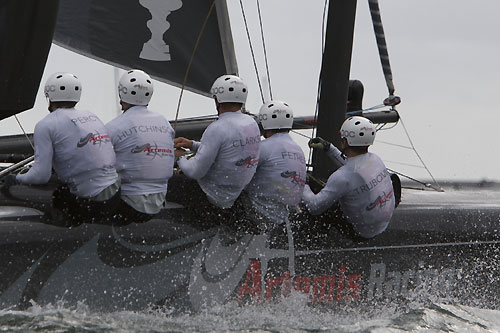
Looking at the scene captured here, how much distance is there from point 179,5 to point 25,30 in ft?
8.37

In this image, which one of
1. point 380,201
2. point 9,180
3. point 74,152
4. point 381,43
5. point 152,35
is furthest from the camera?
point 381,43

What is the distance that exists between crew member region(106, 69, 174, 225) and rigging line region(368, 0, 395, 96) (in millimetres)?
4459

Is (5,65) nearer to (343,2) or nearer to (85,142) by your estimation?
(85,142)

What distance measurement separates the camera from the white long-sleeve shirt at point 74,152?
496 cm

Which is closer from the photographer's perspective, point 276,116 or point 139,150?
point 139,150

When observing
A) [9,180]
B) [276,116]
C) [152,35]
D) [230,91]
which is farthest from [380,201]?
[152,35]

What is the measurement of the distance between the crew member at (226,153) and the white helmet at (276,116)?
243 mm

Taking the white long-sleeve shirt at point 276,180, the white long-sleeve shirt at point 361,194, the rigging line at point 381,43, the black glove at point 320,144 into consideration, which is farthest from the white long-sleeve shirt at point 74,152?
the rigging line at point 381,43

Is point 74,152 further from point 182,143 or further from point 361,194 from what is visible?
point 361,194

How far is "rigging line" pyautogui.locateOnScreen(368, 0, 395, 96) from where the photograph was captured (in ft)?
30.5

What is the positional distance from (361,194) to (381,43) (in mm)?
4056

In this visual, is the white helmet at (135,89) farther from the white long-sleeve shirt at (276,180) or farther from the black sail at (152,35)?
the black sail at (152,35)

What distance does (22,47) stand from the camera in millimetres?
5941

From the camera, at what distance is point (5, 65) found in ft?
19.4
